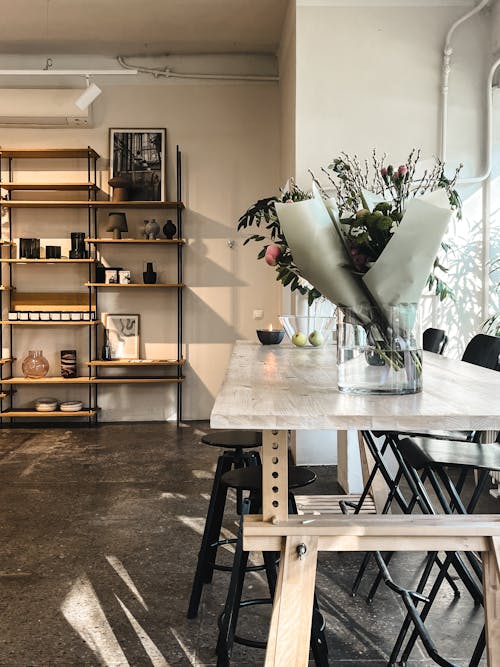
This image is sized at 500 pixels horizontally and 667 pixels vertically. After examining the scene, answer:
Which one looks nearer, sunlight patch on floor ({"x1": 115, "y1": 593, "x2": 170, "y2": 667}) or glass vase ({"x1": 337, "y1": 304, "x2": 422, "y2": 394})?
glass vase ({"x1": 337, "y1": 304, "x2": 422, "y2": 394})

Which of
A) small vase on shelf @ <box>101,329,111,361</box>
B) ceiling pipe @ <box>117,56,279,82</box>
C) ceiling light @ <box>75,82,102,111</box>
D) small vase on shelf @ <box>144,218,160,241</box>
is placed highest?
ceiling pipe @ <box>117,56,279,82</box>

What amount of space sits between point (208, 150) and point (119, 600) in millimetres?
4787

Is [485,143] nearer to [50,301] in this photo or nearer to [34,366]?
[50,301]

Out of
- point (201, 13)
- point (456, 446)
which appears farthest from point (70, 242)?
point (456, 446)

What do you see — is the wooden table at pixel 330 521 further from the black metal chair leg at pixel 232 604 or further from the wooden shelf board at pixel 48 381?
the wooden shelf board at pixel 48 381

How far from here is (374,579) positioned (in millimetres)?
2809

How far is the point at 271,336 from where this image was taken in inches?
139

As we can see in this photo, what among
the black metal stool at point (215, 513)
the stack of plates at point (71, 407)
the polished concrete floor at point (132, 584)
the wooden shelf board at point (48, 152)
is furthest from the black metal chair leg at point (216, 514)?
the wooden shelf board at point (48, 152)

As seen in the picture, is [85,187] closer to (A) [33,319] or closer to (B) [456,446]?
(A) [33,319]

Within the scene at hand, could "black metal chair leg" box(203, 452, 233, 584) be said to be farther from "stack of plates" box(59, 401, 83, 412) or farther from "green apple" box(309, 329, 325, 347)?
"stack of plates" box(59, 401, 83, 412)

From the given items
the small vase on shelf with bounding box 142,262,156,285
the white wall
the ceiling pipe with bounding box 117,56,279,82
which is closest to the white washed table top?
the white wall

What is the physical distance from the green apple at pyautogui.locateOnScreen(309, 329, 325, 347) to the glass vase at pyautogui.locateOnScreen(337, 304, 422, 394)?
1.63 m

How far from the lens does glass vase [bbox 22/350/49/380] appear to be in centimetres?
626

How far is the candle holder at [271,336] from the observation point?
3.54 m
